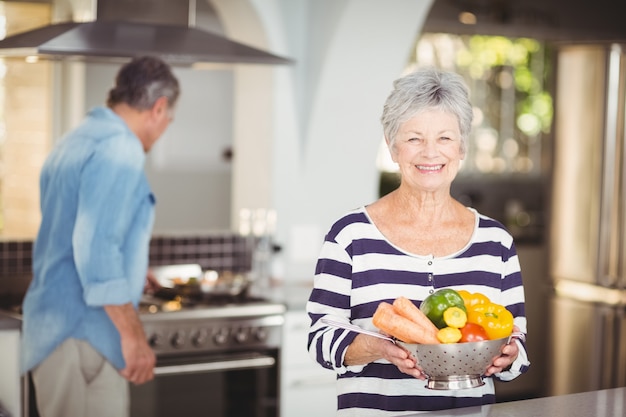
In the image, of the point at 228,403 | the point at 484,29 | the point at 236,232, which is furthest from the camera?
the point at 484,29

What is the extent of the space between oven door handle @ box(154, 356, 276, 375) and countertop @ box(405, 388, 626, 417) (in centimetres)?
199

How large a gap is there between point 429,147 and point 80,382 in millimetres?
1669

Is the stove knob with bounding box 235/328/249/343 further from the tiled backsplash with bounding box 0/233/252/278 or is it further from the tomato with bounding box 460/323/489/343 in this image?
the tomato with bounding box 460/323/489/343

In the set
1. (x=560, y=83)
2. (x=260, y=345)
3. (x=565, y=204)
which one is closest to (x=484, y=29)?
(x=560, y=83)

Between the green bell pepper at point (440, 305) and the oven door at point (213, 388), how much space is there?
204cm

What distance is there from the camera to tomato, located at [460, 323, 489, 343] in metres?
2.04

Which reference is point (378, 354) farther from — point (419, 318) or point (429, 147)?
point (429, 147)

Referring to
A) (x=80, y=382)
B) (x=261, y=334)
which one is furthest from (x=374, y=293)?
(x=261, y=334)

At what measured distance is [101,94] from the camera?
16.5 feet

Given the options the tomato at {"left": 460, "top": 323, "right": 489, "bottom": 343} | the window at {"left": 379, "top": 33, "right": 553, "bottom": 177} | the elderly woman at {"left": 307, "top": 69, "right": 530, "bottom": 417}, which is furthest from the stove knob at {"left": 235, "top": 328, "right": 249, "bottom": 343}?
the window at {"left": 379, "top": 33, "right": 553, "bottom": 177}

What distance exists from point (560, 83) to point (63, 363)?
319cm

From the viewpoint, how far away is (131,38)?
346 cm

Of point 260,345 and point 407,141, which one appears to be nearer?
point 407,141

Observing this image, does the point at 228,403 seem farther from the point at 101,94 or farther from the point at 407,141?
the point at 407,141
